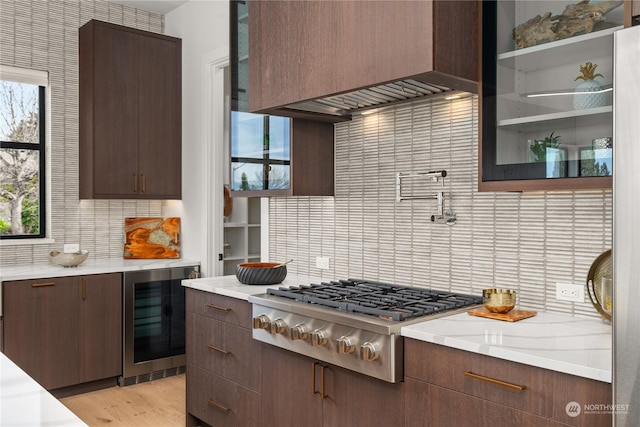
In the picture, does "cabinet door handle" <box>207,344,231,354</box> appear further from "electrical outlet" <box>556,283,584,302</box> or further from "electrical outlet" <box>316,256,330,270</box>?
"electrical outlet" <box>556,283,584,302</box>

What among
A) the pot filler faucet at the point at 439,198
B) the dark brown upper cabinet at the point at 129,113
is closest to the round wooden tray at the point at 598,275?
the pot filler faucet at the point at 439,198

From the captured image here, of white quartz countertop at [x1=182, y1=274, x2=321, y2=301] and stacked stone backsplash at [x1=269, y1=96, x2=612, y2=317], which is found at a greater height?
stacked stone backsplash at [x1=269, y1=96, x2=612, y2=317]

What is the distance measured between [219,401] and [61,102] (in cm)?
267

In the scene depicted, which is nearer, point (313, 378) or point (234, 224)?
point (313, 378)

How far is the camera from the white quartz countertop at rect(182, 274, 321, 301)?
2.71 meters

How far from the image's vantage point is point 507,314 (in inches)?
80.4

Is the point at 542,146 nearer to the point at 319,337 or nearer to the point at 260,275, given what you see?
the point at 319,337

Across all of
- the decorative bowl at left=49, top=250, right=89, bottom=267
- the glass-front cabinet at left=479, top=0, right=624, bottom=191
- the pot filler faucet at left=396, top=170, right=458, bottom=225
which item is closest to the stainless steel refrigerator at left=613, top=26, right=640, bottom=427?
the glass-front cabinet at left=479, top=0, right=624, bottom=191

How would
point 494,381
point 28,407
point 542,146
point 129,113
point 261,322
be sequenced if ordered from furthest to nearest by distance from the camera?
point 129,113 < point 261,322 < point 542,146 < point 494,381 < point 28,407

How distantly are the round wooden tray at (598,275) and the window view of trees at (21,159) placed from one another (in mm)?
3801

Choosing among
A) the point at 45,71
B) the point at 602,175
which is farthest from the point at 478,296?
the point at 45,71

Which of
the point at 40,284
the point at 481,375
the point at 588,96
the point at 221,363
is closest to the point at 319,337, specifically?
the point at 481,375

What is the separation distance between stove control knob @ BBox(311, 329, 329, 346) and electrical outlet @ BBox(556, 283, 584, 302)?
93 centimetres

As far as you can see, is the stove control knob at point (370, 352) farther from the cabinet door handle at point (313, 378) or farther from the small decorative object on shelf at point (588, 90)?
the small decorative object on shelf at point (588, 90)
